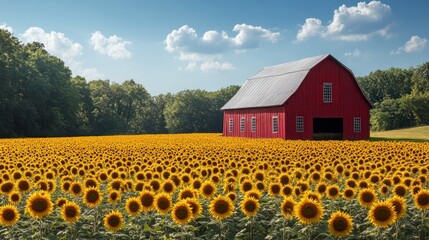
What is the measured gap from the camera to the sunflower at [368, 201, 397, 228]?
24.0 ft

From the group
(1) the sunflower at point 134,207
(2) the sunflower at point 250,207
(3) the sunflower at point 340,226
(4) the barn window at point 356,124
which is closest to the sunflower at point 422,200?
(3) the sunflower at point 340,226

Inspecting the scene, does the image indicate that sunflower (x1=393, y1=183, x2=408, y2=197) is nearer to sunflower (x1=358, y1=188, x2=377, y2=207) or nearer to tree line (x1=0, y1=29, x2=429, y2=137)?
sunflower (x1=358, y1=188, x2=377, y2=207)

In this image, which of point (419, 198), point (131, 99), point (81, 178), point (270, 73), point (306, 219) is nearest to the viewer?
point (306, 219)

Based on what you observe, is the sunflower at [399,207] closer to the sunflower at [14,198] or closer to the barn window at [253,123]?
the sunflower at [14,198]

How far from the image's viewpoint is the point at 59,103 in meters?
72.3

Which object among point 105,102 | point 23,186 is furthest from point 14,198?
point 105,102

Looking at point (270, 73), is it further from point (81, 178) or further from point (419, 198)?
point (419, 198)

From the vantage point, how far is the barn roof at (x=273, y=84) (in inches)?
1778

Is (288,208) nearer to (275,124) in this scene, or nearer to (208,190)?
(208,190)

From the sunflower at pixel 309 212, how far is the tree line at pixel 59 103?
2398 inches

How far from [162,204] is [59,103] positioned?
67.4m

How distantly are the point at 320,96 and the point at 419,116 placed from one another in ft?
190

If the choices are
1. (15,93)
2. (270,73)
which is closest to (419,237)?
(270,73)

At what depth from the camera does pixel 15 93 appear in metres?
67.4
